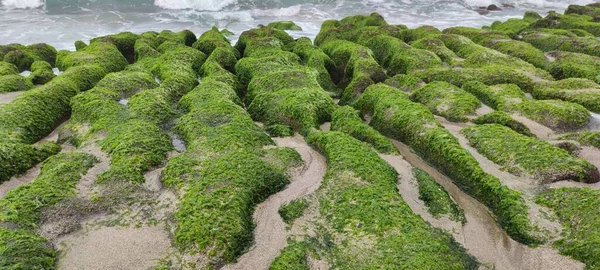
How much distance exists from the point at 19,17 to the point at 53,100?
17687mm

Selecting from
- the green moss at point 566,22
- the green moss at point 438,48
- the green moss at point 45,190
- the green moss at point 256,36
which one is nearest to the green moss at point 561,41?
the green moss at point 566,22

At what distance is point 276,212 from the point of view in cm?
462

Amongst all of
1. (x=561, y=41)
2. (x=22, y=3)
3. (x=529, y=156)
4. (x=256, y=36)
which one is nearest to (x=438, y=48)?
(x=561, y=41)

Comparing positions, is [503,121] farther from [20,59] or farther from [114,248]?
[20,59]

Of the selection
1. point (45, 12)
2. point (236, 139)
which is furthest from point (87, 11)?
point (236, 139)

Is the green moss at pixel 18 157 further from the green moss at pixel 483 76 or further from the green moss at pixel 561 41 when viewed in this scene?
the green moss at pixel 561 41

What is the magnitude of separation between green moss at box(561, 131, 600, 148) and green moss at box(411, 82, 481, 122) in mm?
1498

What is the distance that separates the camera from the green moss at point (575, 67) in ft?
29.0

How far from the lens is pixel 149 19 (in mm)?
22062

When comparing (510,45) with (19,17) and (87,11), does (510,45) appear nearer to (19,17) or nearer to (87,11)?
(87,11)

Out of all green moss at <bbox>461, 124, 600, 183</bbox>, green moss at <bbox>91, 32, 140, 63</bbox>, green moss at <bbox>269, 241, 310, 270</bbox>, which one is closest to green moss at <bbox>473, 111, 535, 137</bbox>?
green moss at <bbox>461, 124, 600, 183</bbox>

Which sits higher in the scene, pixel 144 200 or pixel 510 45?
pixel 510 45

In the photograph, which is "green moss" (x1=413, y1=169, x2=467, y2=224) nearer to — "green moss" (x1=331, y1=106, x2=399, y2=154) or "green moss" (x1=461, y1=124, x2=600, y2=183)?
"green moss" (x1=331, y1=106, x2=399, y2=154)

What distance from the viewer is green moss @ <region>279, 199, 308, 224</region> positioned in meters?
4.49
